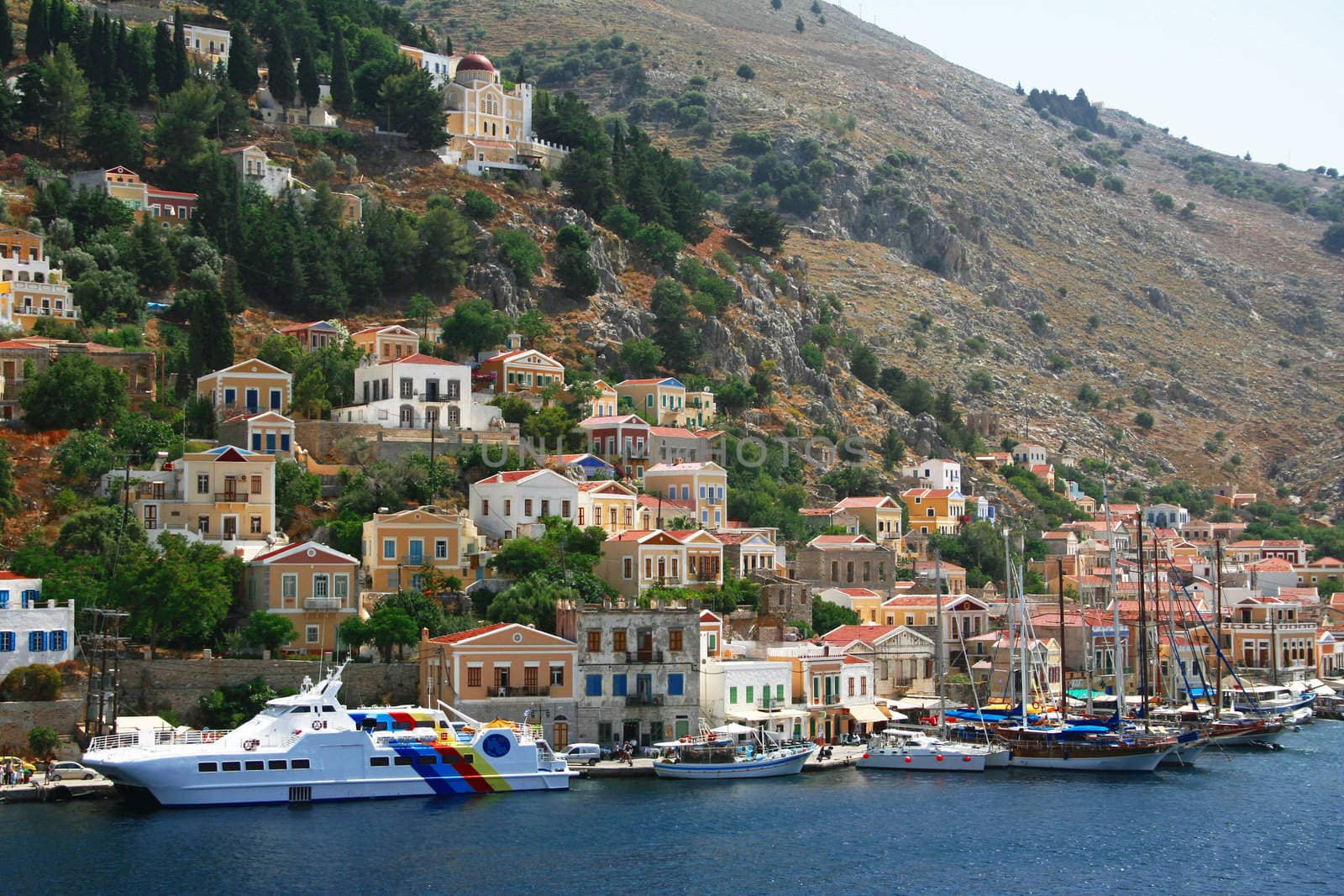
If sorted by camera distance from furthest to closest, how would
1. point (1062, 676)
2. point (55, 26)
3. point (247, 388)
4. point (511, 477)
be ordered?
point (55, 26) < point (1062, 676) < point (247, 388) < point (511, 477)

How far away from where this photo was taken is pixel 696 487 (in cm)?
9975

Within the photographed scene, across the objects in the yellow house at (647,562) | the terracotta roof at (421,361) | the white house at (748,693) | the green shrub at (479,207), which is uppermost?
the green shrub at (479,207)

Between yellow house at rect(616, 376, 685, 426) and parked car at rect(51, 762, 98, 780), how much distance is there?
176 feet

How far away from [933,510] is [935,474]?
22.0 ft

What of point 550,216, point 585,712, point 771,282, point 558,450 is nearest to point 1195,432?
point 771,282

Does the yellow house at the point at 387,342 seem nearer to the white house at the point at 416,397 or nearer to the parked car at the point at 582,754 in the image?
the white house at the point at 416,397

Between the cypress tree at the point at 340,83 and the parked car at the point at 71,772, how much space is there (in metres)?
76.0

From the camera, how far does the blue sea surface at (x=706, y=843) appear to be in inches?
2002

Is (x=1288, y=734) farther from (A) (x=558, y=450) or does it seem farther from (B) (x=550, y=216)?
(B) (x=550, y=216)

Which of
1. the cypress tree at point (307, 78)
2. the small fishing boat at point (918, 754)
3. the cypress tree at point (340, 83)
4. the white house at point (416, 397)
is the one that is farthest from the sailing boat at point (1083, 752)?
the cypress tree at point (340, 83)

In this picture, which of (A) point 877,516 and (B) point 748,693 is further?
(A) point 877,516

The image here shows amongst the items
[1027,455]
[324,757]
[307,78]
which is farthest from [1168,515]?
[324,757]

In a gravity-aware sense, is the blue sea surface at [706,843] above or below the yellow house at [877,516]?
below

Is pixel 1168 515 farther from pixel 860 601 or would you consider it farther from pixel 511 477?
pixel 511 477
